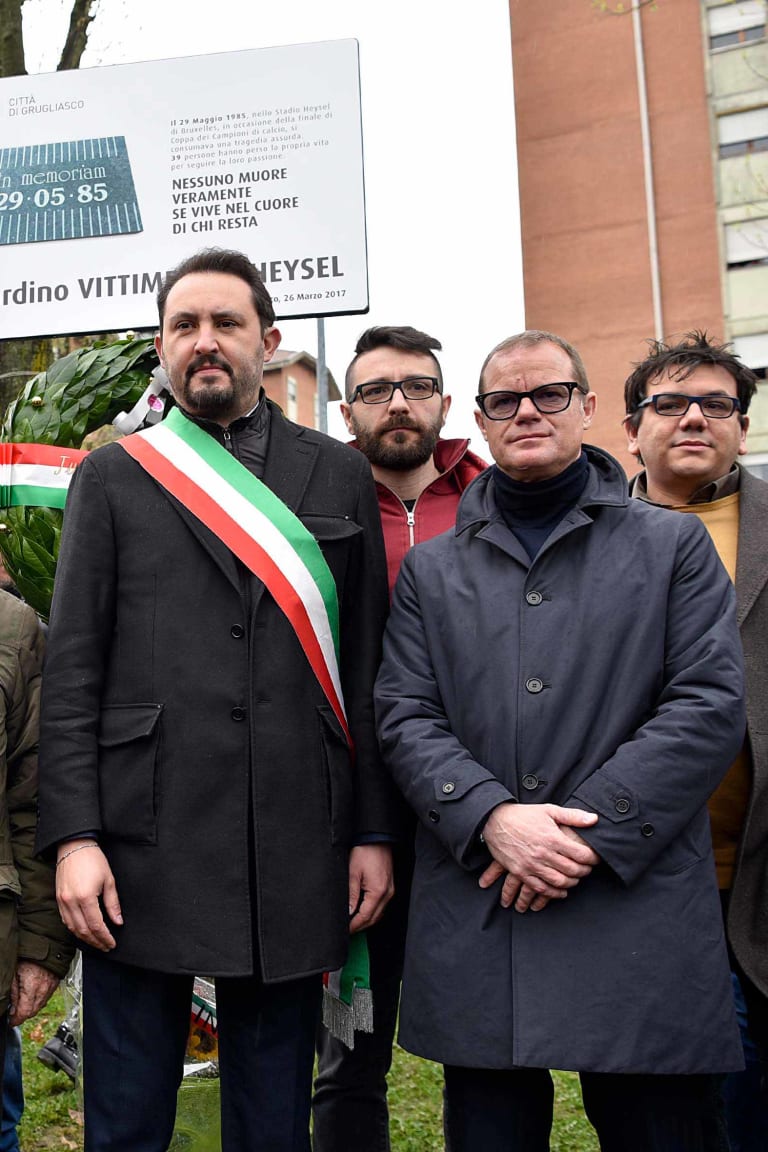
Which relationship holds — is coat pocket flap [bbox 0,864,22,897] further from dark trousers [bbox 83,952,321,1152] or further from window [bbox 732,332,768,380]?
window [bbox 732,332,768,380]

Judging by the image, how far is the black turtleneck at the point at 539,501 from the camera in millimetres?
2547

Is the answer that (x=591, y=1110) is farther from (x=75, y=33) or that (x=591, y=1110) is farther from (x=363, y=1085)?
(x=75, y=33)

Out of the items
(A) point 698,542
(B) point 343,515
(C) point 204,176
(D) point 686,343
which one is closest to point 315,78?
(C) point 204,176

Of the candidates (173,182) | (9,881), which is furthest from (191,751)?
(173,182)

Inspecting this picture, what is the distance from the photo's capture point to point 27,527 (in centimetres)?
334

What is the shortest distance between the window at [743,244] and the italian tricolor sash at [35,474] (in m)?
28.1

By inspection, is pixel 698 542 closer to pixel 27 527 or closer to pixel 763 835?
pixel 763 835

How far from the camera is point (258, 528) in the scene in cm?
252

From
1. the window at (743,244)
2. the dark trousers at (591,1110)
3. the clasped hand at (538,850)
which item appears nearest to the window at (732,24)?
the window at (743,244)

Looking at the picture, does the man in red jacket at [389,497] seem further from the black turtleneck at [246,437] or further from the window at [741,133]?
the window at [741,133]

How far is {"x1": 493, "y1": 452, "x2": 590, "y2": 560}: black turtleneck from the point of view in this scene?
2.55 meters

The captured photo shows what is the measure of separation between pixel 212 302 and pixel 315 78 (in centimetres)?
183

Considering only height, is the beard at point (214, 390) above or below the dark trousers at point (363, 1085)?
above

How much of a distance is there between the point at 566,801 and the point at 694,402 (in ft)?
4.29
